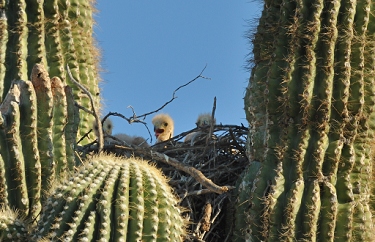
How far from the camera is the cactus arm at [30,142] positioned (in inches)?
177

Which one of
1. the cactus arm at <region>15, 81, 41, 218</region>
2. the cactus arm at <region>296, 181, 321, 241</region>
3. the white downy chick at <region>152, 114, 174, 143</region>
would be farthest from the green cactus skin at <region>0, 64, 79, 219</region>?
the white downy chick at <region>152, 114, 174, 143</region>

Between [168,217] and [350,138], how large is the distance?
4.35 ft

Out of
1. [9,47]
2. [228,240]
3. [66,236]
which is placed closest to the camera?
[66,236]

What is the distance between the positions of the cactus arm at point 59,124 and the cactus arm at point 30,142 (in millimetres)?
165

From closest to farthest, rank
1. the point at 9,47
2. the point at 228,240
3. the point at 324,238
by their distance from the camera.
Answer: the point at 324,238, the point at 228,240, the point at 9,47

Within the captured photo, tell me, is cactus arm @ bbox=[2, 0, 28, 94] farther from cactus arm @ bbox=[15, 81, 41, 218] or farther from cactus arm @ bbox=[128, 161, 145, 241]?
cactus arm @ bbox=[128, 161, 145, 241]

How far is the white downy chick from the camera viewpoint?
1071cm

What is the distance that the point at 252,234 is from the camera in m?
4.59

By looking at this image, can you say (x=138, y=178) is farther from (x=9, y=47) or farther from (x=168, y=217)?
(x=9, y=47)

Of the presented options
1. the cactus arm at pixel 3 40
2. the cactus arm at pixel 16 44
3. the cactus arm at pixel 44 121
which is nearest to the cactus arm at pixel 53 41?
the cactus arm at pixel 16 44

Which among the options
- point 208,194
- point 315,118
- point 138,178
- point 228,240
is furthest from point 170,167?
point 138,178

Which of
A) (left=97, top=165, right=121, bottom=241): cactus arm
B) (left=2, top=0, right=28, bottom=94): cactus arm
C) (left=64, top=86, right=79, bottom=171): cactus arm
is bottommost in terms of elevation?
(left=97, top=165, right=121, bottom=241): cactus arm

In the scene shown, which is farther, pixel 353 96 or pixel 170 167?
pixel 170 167

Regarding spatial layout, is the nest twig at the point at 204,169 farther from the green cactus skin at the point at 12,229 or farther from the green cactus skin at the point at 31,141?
the green cactus skin at the point at 12,229
